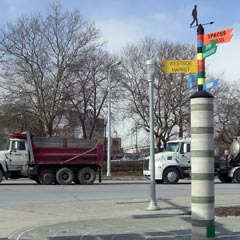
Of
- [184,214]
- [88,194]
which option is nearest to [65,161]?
[88,194]

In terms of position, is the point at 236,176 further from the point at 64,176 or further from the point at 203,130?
the point at 203,130

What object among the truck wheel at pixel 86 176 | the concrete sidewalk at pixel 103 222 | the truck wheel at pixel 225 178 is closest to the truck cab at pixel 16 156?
the truck wheel at pixel 86 176

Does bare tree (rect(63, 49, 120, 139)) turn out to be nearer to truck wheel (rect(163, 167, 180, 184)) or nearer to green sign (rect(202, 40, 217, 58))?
truck wheel (rect(163, 167, 180, 184))

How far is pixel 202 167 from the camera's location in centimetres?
748

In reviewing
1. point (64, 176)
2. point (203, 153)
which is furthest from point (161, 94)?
point (203, 153)

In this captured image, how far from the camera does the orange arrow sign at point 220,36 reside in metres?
7.79

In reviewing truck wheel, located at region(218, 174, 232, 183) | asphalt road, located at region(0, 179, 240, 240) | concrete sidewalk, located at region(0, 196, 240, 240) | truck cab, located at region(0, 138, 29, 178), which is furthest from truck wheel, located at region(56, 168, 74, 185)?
concrete sidewalk, located at region(0, 196, 240, 240)

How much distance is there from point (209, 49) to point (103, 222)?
17.7ft

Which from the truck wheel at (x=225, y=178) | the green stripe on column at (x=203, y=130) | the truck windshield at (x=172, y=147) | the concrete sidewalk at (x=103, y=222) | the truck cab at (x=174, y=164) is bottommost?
the concrete sidewalk at (x=103, y=222)

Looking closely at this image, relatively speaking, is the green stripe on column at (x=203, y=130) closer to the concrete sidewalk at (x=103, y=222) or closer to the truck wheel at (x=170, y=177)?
the concrete sidewalk at (x=103, y=222)

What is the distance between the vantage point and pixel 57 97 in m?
45.7

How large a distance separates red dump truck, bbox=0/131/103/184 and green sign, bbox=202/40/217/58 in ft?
63.6

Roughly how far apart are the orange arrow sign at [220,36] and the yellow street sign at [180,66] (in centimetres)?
62

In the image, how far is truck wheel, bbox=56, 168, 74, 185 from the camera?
26.8 meters
